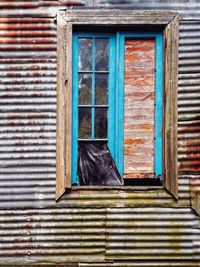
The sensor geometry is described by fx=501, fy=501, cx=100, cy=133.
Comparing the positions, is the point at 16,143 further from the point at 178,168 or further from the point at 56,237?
the point at 178,168

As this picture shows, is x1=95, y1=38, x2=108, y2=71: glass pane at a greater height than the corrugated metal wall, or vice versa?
x1=95, y1=38, x2=108, y2=71: glass pane

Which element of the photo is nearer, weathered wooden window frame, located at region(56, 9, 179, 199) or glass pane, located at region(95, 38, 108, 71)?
weathered wooden window frame, located at region(56, 9, 179, 199)

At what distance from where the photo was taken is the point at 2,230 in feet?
19.7

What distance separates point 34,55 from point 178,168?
7.21 ft

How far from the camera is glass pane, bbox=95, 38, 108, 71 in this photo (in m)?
6.13

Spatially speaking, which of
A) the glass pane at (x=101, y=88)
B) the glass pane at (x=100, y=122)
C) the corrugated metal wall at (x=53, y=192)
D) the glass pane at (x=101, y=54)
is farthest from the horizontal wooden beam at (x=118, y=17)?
the glass pane at (x=100, y=122)

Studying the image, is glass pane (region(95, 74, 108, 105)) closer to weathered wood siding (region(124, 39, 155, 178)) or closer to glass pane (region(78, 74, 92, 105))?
glass pane (region(78, 74, 92, 105))

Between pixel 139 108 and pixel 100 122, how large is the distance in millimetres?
503

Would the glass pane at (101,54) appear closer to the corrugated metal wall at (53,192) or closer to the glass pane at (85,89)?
the glass pane at (85,89)

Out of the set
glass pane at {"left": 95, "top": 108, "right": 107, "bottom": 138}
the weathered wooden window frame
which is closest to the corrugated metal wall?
the weathered wooden window frame

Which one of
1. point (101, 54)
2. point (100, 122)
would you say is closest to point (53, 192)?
point (100, 122)

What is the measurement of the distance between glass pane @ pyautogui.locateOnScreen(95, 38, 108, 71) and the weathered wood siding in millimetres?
257

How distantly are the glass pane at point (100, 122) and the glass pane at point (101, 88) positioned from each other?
0.36 feet

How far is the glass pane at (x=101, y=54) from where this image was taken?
6.13 metres
